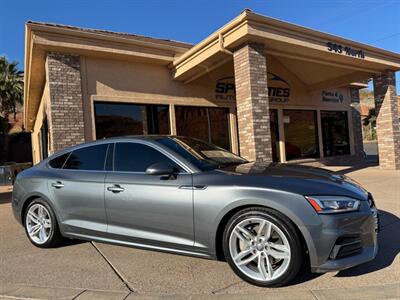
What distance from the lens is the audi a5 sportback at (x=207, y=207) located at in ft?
10.7

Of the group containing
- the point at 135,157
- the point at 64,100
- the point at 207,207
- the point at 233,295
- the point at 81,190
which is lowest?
the point at 233,295

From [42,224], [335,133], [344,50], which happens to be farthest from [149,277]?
[335,133]

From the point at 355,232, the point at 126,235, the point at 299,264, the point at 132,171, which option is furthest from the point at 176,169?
the point at 355,232

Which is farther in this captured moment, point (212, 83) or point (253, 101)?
point (212, 83)

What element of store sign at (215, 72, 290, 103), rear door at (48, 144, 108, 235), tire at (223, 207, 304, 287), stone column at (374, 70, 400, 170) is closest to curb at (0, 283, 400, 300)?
tire at (223, 207, 304, 287)

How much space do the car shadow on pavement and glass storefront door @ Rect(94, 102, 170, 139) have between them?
725cm

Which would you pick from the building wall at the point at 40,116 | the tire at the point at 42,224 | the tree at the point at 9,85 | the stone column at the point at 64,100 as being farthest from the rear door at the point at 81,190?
the tree at the point at 9,85

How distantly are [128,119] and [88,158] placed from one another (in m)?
6.14

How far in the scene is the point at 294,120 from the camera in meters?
14.8

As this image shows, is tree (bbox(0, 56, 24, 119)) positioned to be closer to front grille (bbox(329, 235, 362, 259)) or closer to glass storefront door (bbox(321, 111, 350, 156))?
glass storefront door (bbox(321, 111, 350, 156))

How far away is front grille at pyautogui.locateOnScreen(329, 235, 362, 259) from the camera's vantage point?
3.19 metres

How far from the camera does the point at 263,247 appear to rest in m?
3.43

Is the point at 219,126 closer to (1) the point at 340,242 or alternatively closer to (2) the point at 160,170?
(2) the point at 160,170

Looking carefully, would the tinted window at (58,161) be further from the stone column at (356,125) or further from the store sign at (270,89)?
the stone column at (356,125)
